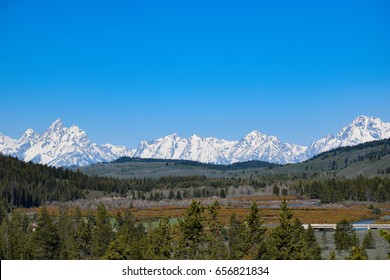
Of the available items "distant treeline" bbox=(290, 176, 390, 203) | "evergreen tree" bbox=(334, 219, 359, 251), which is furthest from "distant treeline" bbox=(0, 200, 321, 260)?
"distant treeline" bbox=(290, 176, 390, 203)

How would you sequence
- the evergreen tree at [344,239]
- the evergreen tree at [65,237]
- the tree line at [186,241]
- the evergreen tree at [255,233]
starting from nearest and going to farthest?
the tree line at [186,241]
the evergreen tree at [255,233]
the evergreen tree at [65,237]
the evergreen tree at [344,239]

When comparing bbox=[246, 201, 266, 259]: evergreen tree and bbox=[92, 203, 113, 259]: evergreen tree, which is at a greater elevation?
bbox=[246, 201, 266, 259]: evergreen tree

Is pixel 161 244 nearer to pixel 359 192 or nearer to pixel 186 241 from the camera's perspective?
pixel 186 241

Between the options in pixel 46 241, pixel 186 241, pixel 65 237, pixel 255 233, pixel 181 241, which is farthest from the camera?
pixel 65 237

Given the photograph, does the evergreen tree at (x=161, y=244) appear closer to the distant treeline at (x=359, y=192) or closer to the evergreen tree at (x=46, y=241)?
the evergreen tree at (x=46, y=241)

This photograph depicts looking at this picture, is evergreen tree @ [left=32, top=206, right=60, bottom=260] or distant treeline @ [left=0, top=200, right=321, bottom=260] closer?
distant treeline @ [left=0, top=200, right=321, bottom=260]

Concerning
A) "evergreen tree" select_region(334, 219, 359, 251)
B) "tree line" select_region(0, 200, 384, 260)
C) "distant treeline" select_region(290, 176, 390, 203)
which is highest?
"distant treeline" select_region(290, 176, 390, 203)

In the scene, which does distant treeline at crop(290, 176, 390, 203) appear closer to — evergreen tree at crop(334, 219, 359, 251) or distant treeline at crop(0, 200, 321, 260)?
evergreen tree at crop(334, 219, 359, 251)

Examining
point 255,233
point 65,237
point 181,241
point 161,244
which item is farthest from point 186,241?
point 65,237

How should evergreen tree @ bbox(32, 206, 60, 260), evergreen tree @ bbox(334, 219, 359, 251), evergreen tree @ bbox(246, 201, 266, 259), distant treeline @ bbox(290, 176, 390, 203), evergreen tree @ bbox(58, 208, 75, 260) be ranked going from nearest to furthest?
evergreen tree @ bbox(246, 201, 266, 259)
evergreen tree @ bbox(32, 206, 60, 260)
evergreen tree @ bbox(58, 208, 75, 260)
evergreen tree @ bbox(334, 219, 359, 251)
distant treeline @ bbox(290, 176, 390, 203)

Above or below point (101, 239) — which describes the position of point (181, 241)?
above

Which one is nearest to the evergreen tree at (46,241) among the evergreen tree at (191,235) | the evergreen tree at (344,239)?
the evergreen tree at (191,235)
